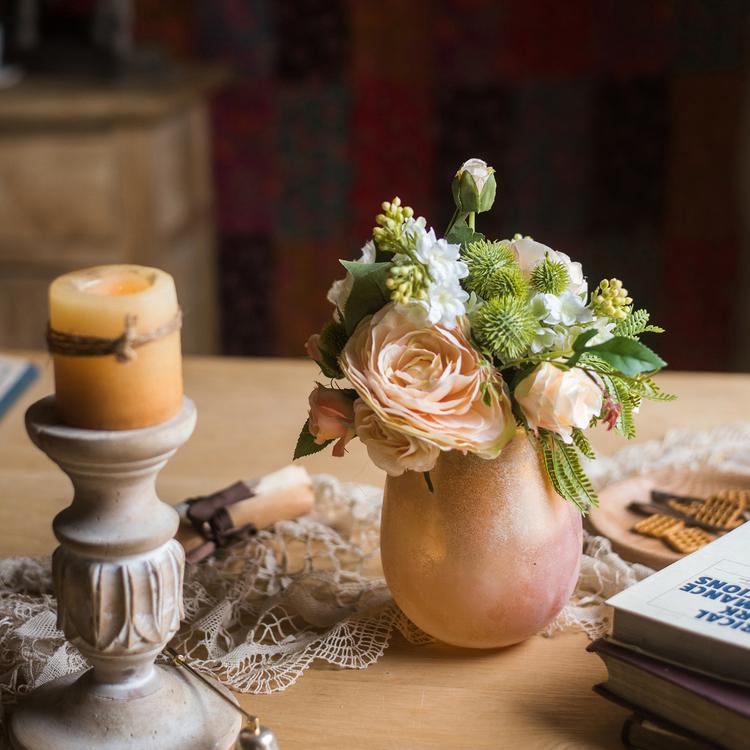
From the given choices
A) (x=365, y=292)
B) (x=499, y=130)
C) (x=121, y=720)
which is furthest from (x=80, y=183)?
(x=121, y=720)

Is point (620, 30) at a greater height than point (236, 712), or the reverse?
point (620, 30)

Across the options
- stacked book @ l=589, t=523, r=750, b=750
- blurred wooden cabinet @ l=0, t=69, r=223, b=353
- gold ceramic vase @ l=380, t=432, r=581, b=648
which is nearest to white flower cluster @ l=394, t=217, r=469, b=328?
gold ceramic vase @ l=380, t=432, r=581, b=648

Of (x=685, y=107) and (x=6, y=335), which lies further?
(x=685, y=107)

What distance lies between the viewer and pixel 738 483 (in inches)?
44.9

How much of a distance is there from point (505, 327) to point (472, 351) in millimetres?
27

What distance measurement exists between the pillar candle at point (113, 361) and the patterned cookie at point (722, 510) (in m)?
0.57

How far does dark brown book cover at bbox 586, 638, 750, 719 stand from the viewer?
69 cm

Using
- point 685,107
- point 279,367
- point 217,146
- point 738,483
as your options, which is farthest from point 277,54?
point 738,483

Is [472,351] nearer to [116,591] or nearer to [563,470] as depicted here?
[563,470]

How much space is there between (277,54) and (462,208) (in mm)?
2239

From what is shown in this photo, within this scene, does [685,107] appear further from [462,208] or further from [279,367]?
[462,208]

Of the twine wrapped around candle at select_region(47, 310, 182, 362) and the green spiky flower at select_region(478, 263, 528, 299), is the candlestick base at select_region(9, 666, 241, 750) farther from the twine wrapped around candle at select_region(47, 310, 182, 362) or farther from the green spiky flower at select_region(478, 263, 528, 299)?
the green spiky flower at select_region(478, 263, 528, 299)

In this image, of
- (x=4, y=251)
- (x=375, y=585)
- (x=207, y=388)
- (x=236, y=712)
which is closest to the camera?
(x=236, y=712)

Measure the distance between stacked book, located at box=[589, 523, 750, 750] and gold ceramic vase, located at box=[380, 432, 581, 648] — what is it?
0.08m
